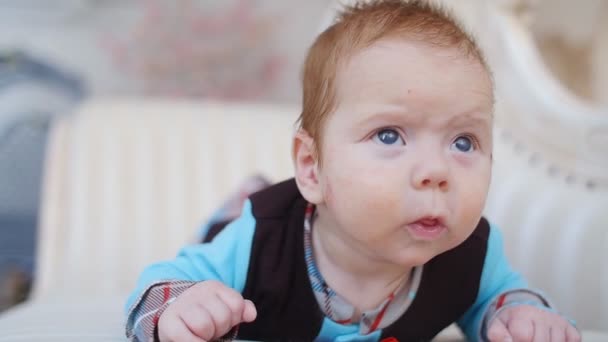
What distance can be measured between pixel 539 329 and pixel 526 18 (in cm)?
95

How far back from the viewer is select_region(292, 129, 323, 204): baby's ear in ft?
2.26

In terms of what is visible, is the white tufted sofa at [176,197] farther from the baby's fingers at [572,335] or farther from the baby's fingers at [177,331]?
the baby's fingers at [177,331]

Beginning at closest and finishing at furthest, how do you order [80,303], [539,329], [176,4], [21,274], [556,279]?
1. [539,329]
2. [80,303]
3. [556,279]
4. [21,274]
5. [176,4]

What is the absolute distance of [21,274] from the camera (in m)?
1.70

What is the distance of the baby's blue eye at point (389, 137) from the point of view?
0.60 m

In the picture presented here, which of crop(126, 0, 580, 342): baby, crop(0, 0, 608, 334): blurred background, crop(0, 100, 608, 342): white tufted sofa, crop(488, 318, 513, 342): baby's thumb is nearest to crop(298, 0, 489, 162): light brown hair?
crop(126, 0, 580, 342): baby

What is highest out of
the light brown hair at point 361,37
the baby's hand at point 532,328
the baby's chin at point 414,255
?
the light brown hair at point 361,37

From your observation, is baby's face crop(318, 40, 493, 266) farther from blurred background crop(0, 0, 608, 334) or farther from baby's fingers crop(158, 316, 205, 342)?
blurred background crop(0, 0, 608, 334)

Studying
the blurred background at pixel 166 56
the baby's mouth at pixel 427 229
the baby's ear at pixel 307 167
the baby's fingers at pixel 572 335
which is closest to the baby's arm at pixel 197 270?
the baby's ear at pixel 307 167

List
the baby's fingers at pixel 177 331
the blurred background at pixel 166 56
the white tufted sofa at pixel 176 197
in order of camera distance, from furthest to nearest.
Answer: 1. the blurred background at pixel 166 56
2. the white tufted sofa at pixel 176 197
3. the baby's fingers at pixel 177 331

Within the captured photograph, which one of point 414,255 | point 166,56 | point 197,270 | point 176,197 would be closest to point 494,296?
point 414,255

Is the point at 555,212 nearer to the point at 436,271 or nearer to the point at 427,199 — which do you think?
the point at 436,271

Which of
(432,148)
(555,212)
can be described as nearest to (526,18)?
(555,212)

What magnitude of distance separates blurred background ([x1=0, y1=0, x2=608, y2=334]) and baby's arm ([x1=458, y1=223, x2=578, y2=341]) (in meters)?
0.56
